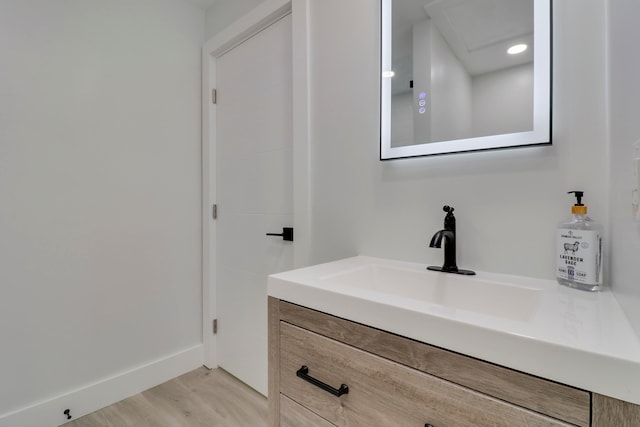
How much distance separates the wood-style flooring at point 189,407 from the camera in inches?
62.0

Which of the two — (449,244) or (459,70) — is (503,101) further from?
(449,244)

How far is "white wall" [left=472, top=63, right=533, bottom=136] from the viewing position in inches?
35.6

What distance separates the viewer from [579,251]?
0.76 meters

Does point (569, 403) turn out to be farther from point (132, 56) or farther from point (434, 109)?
point (132, 56)

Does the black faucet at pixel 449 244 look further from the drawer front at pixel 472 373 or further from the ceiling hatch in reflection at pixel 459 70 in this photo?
the drawer front at pixel 472 373

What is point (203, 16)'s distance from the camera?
220cm

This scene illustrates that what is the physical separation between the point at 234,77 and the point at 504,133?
171cm

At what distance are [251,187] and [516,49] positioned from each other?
1468 millimetres

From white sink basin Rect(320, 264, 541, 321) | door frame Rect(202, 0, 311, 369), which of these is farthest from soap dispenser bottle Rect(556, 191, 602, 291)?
door frame Rect(202, 0, 311, 369)

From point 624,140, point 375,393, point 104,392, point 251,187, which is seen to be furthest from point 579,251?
point 104,392

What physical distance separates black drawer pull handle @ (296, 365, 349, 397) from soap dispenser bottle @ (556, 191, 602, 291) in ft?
2.14

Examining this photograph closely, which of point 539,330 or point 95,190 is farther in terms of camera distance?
point 95,190

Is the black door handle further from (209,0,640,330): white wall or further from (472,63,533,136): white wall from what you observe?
(472,63,533,136): white wall

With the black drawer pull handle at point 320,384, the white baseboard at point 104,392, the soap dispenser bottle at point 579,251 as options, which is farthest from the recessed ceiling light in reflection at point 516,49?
the white baseboard at point 104,392
